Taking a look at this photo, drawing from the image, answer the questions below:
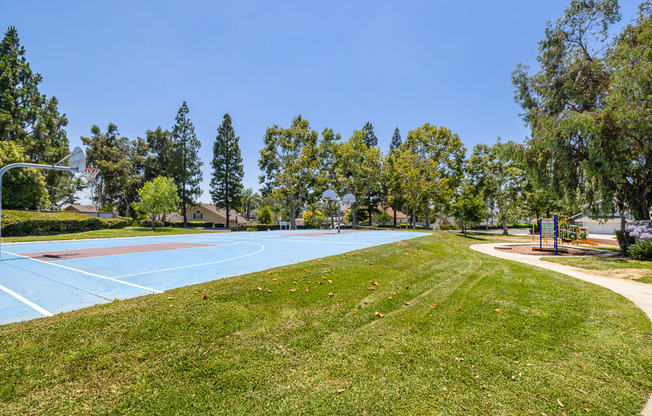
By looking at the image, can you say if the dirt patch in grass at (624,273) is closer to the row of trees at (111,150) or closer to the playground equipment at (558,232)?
the playground equipment at (558,232)

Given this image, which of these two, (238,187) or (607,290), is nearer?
(607,290)

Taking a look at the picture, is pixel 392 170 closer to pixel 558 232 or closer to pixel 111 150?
pixel 558 232

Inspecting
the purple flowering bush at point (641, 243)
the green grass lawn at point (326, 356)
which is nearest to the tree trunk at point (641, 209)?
the purple flowering bush at point (641, 243)

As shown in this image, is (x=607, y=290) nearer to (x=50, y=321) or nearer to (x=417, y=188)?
(x=50, y=321)

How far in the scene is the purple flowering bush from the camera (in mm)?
11828

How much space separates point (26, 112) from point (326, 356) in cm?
4852

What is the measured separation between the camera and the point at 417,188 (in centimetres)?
3606

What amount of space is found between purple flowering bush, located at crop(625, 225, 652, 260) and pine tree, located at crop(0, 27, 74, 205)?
167 ft

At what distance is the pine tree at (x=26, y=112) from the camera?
104ft

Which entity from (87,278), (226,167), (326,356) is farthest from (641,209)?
(226,167)

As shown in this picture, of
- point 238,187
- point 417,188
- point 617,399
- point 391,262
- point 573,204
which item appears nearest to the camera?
point 617,399

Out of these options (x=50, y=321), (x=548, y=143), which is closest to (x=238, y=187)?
(x=548, y=143)

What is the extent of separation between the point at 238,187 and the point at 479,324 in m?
46.6

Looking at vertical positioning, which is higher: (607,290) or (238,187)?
(238,187)
